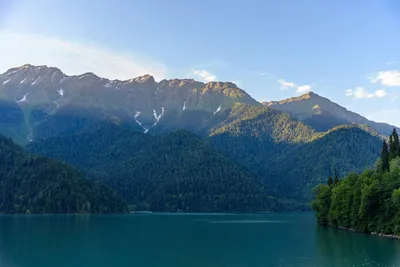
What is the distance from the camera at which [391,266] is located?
73625mm

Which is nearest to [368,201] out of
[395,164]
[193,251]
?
[395,164]

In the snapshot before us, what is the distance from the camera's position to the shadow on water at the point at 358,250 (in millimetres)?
80150

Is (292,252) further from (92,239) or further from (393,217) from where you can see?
(92,239)

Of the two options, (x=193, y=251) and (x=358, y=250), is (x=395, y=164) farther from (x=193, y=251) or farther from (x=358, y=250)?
(x=193, y=251)

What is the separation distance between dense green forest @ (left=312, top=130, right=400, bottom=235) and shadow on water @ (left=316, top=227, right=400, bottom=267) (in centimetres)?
738


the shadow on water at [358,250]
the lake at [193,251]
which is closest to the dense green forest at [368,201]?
the lake at [193,251]

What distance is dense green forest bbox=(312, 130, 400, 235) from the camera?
123125 millimetres

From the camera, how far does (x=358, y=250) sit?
3750 inches

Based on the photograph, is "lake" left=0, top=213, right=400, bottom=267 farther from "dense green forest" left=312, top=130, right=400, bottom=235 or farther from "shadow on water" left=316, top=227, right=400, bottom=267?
"dense green forest" left=312, top=130, right=400, bottom=235

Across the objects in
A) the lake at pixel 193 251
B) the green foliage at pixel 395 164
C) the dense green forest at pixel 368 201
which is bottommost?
the lake at pixel 193 251

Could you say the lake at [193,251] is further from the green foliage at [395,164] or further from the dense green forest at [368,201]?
the green foliage at [395,164]

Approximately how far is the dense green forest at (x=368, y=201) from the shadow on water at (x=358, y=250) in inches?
290

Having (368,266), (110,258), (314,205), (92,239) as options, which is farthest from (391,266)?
(314,205)

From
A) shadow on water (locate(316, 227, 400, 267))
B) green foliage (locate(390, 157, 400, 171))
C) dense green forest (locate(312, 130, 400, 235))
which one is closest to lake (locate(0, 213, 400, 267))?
shadow on water (locate(316, 227, 400, 267))
